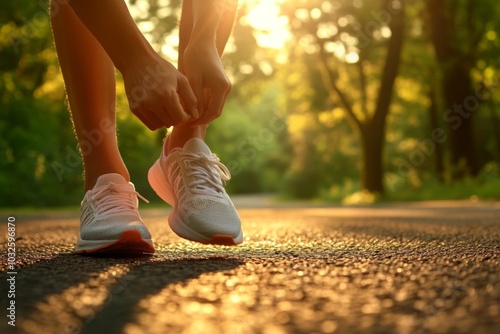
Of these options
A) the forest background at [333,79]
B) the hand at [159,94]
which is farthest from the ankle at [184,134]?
the forest background at [333,79]

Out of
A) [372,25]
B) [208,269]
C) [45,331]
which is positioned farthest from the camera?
[372,25]

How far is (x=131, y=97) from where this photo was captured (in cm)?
209

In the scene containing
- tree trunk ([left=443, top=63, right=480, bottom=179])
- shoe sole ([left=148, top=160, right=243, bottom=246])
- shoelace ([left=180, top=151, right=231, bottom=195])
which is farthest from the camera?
tree trunk ([left=443, top=63, right=480, bottom=179])

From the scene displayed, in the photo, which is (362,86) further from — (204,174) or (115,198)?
(115,198)

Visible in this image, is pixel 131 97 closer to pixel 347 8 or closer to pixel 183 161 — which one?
pixel 183 161

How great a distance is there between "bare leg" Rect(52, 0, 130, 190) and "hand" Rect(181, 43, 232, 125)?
363mm

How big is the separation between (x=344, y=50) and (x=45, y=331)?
19.2 meters

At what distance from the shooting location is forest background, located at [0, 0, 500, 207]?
17.1m

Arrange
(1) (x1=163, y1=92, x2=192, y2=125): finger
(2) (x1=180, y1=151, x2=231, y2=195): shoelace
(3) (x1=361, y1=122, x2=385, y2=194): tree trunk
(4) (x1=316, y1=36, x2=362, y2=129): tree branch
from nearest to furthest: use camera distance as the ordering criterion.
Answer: (1) (x1=163, y1=92, x2=192, y2=125): finger, (2) (x1=180, y1=151, x2=231, y2=195): shoelace, (3) (x1=361, y1=122, x2=385, y2=194): tree trunk, (4) (x1=316, y1=36, x2=362, y2=129): tree branch

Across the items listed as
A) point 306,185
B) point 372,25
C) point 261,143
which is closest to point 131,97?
point 372,25

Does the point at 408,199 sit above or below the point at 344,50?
below

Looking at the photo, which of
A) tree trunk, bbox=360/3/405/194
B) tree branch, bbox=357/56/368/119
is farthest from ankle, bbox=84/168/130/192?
tree branch, bbox=357/56/368/119

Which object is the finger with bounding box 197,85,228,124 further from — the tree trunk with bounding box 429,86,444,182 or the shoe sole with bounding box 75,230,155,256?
the tree trunk with bounding box 429,86,444,182

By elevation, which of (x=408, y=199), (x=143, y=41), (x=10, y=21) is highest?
(x=10, y=21)
